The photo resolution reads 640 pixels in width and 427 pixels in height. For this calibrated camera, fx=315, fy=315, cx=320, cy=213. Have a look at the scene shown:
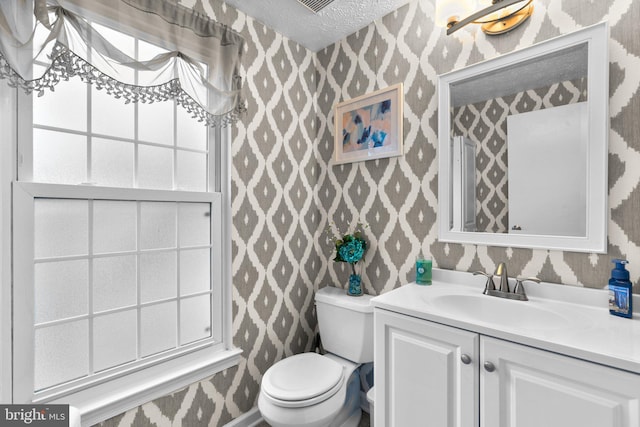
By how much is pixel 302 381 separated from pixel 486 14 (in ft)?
5.93

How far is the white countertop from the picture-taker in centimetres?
86

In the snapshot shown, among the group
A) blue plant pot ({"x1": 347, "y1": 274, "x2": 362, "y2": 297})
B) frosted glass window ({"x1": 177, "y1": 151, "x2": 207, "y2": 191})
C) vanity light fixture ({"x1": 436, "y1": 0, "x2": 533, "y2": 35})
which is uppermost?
vanity light fixture ({"x1": 436, "y1": 0, "x2": 533, "y2": 35})

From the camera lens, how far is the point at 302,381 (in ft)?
4.94

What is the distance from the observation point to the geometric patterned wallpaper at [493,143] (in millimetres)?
1364

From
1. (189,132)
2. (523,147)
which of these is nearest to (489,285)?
(523,147)

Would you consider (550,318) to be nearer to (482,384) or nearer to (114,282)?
(482,384)

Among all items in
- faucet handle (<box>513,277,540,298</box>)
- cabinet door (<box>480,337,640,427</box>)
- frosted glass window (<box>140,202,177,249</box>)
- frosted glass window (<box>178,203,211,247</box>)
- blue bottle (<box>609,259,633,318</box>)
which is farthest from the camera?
frosted glass window (<box>178,203,211,247</box>)

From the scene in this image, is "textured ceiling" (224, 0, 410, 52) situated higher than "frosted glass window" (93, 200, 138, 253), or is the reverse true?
"textured ceiling" (224, 0, 410, 52)

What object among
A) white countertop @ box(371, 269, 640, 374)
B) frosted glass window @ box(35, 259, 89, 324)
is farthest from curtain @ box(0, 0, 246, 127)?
white countertop @ box(371, 269, 640, 374)

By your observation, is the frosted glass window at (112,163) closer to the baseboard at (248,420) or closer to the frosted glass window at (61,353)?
the frosted glass window at (61,353)

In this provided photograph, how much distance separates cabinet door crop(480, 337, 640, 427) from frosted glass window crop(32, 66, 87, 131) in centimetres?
175

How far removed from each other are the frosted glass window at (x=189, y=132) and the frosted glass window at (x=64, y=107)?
0.39m

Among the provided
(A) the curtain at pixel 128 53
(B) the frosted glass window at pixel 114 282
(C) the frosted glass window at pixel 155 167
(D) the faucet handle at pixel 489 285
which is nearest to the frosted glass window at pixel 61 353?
(B) the frosted glass window at pixel 114 282

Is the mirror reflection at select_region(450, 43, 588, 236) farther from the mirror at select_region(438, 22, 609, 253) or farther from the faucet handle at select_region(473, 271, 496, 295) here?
the faucet handle at select_region(473, 271, 496, 295)
